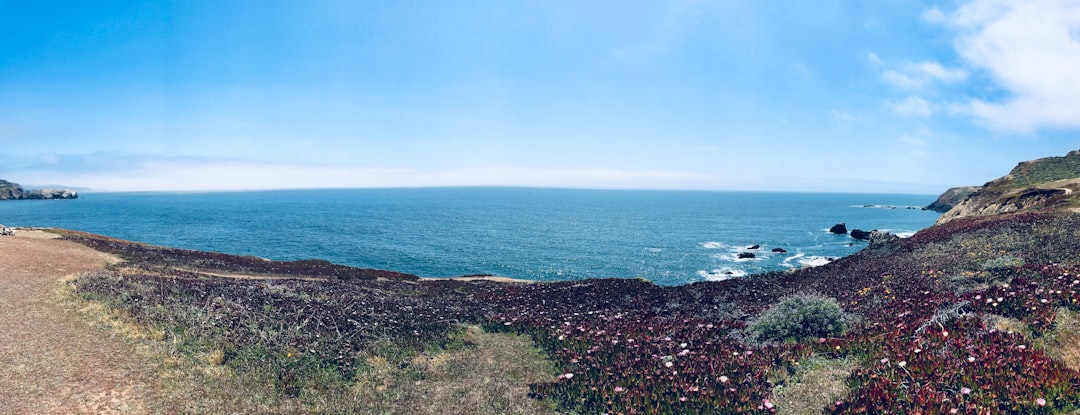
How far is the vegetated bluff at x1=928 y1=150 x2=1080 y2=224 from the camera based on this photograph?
43697 millimetres

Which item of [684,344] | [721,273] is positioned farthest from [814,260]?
[684,344]

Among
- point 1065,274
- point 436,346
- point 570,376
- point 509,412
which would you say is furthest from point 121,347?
point 1065,274

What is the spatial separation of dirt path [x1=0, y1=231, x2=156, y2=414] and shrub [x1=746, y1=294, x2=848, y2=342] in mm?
15532

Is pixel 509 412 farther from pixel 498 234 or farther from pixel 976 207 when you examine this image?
pixel 498 234

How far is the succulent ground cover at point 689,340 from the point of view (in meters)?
8.90

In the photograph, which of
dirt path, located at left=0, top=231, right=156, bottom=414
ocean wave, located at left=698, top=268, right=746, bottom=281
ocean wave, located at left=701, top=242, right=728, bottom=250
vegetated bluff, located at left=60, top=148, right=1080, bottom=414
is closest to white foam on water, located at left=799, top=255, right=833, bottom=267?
ocean wave, located at left=698, top=268, right=746, bottom=281

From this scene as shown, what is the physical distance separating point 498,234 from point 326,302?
81.9 metres

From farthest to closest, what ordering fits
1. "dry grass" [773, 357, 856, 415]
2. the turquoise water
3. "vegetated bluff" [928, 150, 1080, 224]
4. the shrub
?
the turquoise water < "vegetated bluff" [928, 150, 1080, 224] < the shrub < "dry grass" [773, 357, 856, 415]

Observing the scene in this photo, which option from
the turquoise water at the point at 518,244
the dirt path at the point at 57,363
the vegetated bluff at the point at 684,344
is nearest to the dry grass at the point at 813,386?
the vegetated bluff at the point at 684,344

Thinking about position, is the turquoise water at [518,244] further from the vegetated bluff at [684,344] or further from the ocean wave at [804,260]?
the vegetated bluff at [684,344]

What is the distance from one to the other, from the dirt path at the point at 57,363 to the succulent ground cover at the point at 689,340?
1.16 m

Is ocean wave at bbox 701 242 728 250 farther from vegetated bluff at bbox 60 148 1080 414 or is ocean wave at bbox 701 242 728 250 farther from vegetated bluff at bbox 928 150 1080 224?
vegetated bluff at bbox 60 148 1080 414

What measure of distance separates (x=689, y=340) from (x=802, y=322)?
131 inches

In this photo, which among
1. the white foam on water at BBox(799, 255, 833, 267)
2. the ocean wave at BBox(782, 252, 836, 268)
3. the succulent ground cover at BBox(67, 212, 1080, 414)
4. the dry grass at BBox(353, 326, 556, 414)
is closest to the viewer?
the succulent ground cover at BBox(67, 212, 1080, 414)
